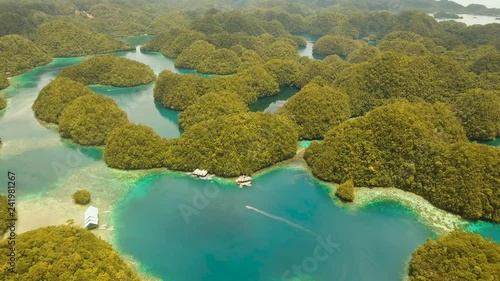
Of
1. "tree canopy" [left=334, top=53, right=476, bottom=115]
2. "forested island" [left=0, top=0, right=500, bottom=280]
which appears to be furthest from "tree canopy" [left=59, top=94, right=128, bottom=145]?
"tree canopy" [left=334, top=53, right=476, bottom=115]

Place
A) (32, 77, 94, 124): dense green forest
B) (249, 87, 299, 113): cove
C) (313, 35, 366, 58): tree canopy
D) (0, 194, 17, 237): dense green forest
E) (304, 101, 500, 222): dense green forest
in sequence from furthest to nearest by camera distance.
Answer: (313, 35, 366, 58): tree canopy → (249, 87, 299, 113): cove → (32, 77, 94, 124): dense green forest → (304, 101, 500, 222): dense green forest → (0, 194, 17, 237): dense green forest

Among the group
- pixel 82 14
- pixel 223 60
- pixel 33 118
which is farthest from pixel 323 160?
pixel 82 14

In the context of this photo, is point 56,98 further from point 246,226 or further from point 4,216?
point 246,226

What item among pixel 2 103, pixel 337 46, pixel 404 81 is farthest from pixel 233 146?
pixel 337 46

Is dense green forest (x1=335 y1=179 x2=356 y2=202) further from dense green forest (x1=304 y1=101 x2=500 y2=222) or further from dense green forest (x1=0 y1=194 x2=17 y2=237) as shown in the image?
dense green forest (x1=0 y1=194 x2=17 y2=237)

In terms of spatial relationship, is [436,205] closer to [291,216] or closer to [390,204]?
[390,204]

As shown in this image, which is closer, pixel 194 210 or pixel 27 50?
pixel 194 210
